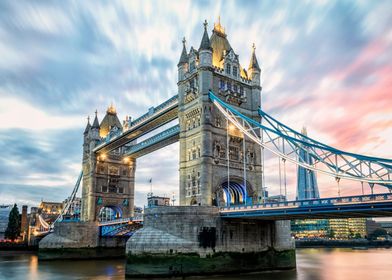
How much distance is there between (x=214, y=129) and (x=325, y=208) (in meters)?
16.2

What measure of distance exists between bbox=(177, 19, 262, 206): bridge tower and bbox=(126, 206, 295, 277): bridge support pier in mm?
4788

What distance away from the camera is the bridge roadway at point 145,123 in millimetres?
50034

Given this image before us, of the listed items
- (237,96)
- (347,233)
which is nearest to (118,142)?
(237,96)

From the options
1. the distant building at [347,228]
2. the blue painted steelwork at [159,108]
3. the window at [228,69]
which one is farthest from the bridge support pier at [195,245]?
the distant building at [347,228]

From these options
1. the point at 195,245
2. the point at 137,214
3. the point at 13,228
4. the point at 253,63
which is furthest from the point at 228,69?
the point at 13,228

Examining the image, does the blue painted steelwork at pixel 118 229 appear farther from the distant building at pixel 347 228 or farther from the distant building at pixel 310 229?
the distant building at pixel 347 228

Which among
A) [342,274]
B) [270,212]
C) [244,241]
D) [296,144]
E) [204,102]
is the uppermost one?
[204,102]

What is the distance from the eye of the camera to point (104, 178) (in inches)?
2790

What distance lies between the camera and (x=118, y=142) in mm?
65375

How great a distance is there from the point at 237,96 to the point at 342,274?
69.7 feet

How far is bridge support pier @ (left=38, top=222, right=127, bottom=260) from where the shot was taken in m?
58.9

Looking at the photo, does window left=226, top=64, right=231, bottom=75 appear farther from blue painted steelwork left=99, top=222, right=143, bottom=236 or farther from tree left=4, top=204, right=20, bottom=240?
tree left=4, top=204, right=20, bottom=240

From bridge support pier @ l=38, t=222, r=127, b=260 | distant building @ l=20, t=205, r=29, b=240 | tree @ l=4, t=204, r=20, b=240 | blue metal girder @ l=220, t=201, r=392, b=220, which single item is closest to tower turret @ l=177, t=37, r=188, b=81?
blue metal girder @ l=220, t=201, r=392, b=220

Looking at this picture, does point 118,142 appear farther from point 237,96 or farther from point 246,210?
point 246,210
